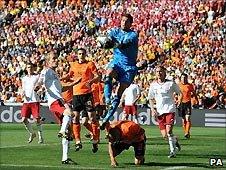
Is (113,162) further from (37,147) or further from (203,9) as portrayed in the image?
(203,9)

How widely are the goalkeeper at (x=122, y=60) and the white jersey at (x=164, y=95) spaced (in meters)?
3.03

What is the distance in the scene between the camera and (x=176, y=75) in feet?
114

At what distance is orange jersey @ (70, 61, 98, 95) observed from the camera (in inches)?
707

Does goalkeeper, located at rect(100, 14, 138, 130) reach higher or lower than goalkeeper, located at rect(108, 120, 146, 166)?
higher

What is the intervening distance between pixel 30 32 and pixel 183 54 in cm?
1156

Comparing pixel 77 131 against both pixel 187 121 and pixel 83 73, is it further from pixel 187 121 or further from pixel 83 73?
pixel 187 121

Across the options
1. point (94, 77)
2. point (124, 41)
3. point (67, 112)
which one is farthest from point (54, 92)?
point (124, 41)

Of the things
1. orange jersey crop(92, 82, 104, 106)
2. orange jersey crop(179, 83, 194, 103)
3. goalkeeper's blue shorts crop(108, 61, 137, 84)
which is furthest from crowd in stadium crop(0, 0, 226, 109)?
goalkeeper's blue shorts crop(108, 61, 137, 84)

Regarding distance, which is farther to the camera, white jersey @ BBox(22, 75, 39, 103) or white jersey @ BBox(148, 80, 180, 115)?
white jersey @ BBox(22, 75, 39, 103)

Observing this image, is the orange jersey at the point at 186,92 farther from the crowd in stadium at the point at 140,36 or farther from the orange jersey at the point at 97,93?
the crowd in stadium at the point at 140,36

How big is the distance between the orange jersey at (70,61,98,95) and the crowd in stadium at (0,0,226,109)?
14.6 m

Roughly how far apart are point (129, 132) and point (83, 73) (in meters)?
4.30

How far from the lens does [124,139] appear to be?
14.1 meters

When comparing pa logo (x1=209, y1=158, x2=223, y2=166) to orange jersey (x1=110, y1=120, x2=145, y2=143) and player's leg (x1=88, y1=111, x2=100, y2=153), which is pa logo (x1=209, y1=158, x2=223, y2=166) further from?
player's leg (x1=88, y1=111, x2=100, y2=153)
